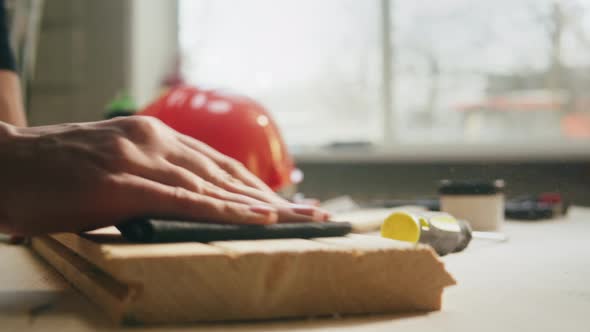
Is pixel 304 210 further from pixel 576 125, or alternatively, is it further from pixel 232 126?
pixel 576 125

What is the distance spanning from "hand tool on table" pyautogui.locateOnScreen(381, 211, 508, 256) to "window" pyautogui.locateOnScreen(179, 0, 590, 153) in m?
1.31

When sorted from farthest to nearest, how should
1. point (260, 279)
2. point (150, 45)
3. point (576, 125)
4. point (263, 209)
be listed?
point (150, 45) → point (576, 125) → point (263, 209) → point (260, 279)

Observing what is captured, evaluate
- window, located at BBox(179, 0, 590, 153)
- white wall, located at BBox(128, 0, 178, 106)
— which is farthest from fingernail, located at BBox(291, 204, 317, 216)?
white wall, located at BBox(128, 0, 178, 106)

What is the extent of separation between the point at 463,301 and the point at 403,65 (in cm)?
192

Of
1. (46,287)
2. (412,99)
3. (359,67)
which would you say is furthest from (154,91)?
(46,287)

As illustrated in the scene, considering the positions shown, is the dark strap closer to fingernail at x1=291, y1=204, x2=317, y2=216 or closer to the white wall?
the white wall

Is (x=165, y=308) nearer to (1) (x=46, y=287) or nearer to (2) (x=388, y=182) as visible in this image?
(1) (x=46, y=287)

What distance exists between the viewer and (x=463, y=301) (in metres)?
0.61

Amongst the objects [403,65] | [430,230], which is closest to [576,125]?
[403,65]

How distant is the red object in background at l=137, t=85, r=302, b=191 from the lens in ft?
4.44

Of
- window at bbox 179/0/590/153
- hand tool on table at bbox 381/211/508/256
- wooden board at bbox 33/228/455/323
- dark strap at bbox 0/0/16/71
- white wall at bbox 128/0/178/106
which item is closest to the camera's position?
wooden board at bbox 33/228/455/323

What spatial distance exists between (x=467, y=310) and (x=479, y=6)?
6.29 ft

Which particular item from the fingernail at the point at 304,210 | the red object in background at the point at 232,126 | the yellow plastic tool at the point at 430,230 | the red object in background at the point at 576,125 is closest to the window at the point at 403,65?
the red object in background at the point at 576,125

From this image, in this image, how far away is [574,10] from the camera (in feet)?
6.95
